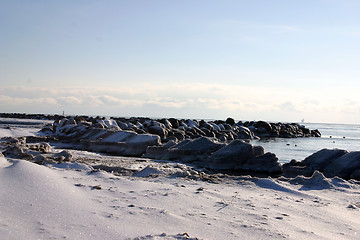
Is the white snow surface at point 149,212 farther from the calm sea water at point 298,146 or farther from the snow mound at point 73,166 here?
the calm sea water at point 298,146

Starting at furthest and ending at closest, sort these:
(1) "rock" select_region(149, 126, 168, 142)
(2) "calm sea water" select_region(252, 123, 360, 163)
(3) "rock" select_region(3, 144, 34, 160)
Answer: (1) "rock" select_region(149, 126, 168, 142) → (2) "calm sea water" select_region(252, 123, 360, 163) → (3) "rock" select_region(3, 144, 34, 160)

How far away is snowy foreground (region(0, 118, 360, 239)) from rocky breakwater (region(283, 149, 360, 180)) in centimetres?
564

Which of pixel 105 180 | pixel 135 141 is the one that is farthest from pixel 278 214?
pixel 135 141

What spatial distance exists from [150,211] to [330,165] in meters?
10.9

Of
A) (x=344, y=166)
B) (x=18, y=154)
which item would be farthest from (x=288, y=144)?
(x=18, y=154)

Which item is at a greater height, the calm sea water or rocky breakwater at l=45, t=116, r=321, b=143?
rocky breakwater at l=45, t=116, r=321, b=143

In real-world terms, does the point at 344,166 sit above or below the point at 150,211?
below

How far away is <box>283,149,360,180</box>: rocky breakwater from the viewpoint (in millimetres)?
12430

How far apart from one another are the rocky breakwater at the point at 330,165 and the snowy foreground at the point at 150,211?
5.64 meters

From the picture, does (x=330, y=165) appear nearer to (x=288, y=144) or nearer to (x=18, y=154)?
(x=18, y=154)

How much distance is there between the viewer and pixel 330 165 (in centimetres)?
1332

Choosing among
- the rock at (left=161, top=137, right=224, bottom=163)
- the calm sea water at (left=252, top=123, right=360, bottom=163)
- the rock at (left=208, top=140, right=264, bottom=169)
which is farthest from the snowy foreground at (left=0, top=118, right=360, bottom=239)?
the calm sea water at (left=252, top=123, right=360, bottom=163)

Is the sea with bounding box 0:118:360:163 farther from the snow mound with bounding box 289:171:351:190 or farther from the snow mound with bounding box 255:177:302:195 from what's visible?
the snow mound with bounding box 255:177:302:195

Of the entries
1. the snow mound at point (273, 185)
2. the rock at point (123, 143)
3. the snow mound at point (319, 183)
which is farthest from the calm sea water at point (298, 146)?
the snow mound at point (273, 185)
